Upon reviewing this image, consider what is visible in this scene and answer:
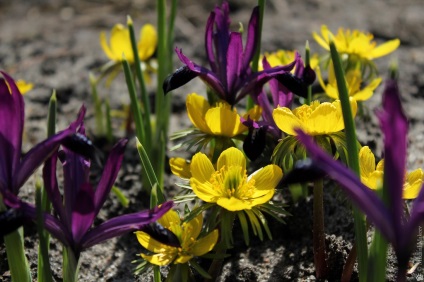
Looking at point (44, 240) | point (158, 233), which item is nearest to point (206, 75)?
point (158, 233)

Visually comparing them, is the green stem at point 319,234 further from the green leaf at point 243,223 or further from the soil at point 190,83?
the green leaf at point 243,223

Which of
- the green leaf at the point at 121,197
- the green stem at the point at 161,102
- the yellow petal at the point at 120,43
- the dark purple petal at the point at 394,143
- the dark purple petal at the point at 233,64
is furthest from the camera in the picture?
the yellow petal at the point at 120,43

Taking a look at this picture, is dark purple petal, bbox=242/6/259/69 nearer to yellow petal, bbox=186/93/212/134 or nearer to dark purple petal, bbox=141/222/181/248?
yellow petal, bbox=186/93/212/134

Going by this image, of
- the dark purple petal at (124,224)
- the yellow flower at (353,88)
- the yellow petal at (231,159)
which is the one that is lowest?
the dark purple petal at (124,224)

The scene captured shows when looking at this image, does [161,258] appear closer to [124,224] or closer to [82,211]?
[124,224]

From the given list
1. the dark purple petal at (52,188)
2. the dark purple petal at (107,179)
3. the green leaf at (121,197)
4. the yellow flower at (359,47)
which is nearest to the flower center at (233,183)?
Answer: the dark purple petal at (107,179)

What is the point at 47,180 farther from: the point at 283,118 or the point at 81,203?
the point at 283,118
